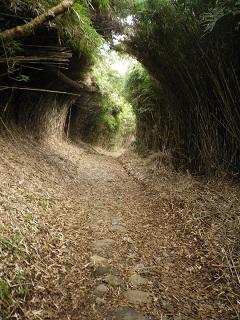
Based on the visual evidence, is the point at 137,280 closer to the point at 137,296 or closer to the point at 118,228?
the point at 137,296

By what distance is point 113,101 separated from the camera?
43.7ft

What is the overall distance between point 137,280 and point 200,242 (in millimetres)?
830

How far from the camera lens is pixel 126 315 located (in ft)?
6.37

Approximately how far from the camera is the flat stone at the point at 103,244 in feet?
9.26

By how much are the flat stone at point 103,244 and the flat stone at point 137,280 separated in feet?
1.61

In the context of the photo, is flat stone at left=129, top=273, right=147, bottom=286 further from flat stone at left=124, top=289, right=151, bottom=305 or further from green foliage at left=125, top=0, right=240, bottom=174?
green foliage at left=125, top=0, right=240, bottom=174

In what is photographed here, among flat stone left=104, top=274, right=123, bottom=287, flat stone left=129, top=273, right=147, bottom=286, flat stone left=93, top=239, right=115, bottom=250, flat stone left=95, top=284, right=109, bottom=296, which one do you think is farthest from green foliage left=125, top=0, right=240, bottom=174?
flat stone left=95, top=284, right=109, bottom=296

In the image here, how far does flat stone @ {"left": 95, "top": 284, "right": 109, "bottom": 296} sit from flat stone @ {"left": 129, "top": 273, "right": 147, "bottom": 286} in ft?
0.74

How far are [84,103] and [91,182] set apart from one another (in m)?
6.58

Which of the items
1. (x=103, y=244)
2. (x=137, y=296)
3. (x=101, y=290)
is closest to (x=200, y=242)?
(x=103, y=244)

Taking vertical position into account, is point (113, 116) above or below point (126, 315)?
above

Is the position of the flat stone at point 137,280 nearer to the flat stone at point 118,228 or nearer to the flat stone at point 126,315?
the flat stone at point 126,315

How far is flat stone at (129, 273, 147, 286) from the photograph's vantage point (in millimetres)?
2312

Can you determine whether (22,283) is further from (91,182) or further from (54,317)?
(91,182)
